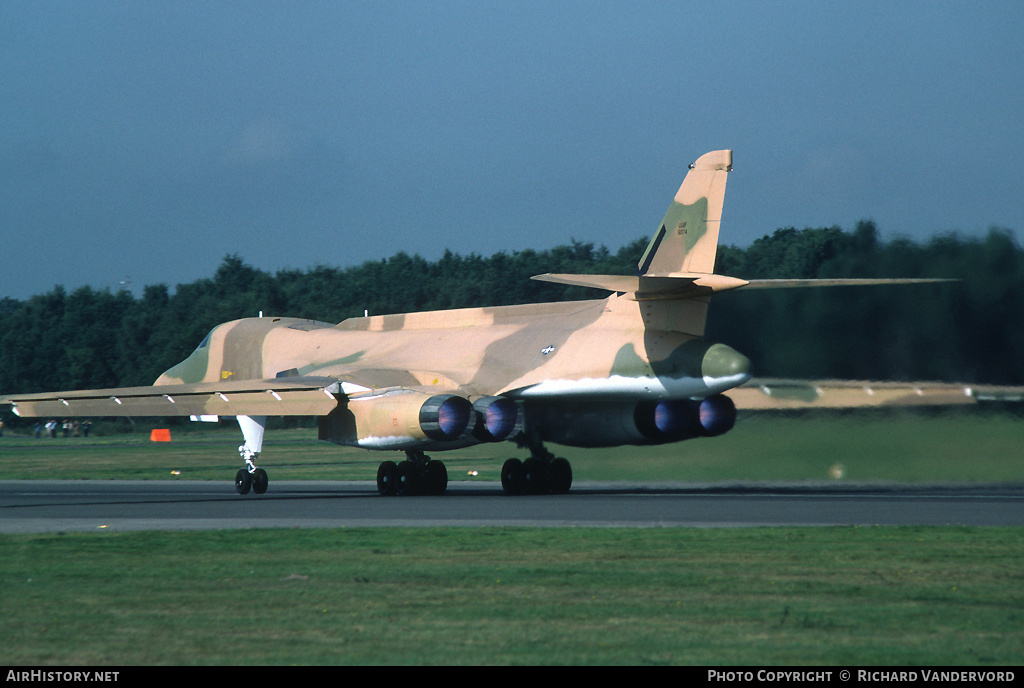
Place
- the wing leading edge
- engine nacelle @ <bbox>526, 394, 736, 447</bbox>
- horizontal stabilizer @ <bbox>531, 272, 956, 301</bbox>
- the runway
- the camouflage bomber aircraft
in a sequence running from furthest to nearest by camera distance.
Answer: engine nacelle @ <bbox>526, 394, 736, 447</bbox> < the wing leading edge < the camouflage bomber aircraft < horizontal stabilizer @ <bbox>531, 272, 956, 301</bbox> < the runway

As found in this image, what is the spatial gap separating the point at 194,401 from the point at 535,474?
6.24m

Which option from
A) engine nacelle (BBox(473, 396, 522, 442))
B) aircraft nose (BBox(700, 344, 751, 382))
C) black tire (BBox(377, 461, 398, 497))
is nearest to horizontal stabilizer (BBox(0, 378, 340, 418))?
black tire (BBox(377, 461, 398, 497))

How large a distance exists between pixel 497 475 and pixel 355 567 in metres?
18.2

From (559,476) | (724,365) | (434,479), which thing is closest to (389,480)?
(434,479)

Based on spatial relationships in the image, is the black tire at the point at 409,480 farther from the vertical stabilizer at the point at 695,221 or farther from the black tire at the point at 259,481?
the vertical stabilizer at the point at 695,221

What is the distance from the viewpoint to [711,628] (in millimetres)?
7723

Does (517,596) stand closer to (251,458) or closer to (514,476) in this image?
(514,476)

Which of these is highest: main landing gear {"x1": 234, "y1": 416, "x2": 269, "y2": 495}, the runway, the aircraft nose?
the aircraft nose

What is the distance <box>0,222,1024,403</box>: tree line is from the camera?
2266 cm

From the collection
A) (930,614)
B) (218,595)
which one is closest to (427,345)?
(218,595)

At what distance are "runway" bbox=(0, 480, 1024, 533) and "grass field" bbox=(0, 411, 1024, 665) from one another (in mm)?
1397

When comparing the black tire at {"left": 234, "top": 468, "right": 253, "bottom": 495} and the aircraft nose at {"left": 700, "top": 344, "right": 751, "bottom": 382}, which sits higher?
the aircraft nose at {"left": 700, "top": 344, "right": 751, "bottom": 382}

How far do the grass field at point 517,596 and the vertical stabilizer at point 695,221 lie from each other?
7.21 metres

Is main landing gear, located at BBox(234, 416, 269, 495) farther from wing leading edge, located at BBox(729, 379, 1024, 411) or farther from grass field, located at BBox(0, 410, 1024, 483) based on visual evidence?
wing leading edge, located at BBox(729, 379, 1024, 411)
